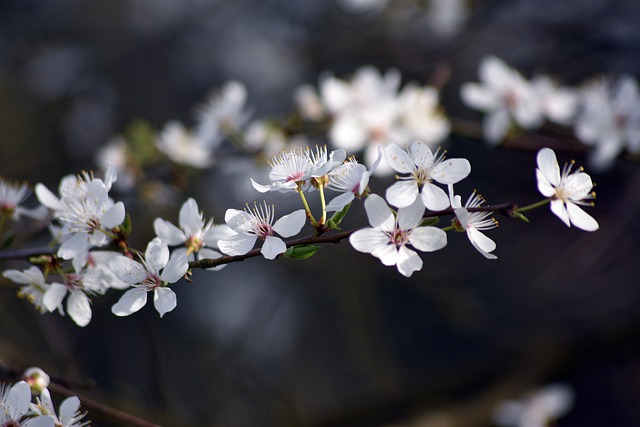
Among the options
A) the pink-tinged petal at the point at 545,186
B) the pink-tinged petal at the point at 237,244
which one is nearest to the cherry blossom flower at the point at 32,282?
the pink-tinged petal at the point at 237,244

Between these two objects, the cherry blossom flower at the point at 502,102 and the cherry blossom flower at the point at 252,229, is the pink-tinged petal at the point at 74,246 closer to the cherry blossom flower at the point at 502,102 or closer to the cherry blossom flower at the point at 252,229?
the cherry blossom flower at the point at 252,229

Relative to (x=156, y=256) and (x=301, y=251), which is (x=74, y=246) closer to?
(x=156, y=256)

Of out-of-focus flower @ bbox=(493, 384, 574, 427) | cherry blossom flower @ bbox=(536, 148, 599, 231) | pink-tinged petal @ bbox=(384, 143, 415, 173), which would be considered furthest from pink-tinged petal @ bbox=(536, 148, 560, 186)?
out-of-focus flower @ bbox=(493, 384, 574, 427)

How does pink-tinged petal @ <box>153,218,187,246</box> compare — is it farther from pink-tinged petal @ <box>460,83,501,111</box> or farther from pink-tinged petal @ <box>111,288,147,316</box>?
pink-tinged petal @ <box>460,83,501,111</box>

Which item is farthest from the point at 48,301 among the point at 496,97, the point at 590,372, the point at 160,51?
the point at 160,51

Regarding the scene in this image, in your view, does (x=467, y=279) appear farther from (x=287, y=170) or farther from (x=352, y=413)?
(x=287, y=170)
